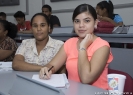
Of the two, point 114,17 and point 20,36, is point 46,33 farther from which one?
point 114,17

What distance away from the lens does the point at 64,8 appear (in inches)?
198

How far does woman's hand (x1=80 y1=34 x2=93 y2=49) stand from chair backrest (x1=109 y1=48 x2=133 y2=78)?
0.76 metres

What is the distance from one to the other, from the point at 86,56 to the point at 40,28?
87cm

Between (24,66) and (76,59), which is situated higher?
(76,59)

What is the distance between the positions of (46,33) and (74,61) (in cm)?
74

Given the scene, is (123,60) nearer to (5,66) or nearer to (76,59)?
(76,59)

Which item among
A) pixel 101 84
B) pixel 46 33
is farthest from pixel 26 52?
pixel 101 84

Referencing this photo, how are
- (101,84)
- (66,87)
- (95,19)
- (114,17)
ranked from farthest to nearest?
(114,17) < (95,19) < (101,84) < (66,87)

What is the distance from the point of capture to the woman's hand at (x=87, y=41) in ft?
4.69

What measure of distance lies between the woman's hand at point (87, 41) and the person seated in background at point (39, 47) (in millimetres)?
648

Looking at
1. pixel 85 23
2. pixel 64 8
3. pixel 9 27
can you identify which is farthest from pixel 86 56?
pixel 64 8

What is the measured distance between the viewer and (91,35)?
1.51 meters

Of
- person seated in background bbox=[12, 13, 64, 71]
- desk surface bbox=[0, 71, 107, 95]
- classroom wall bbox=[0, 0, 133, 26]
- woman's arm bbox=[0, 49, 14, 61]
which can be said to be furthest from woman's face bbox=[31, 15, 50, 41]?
classroom wall bbox=[0, 0, 133, 26]

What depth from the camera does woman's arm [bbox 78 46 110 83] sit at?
1.31 metres
